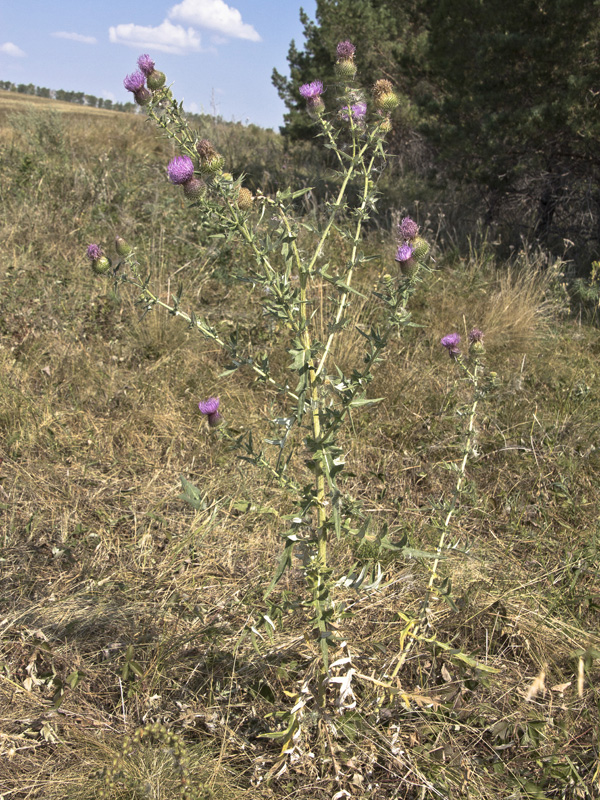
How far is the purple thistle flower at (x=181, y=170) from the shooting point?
58.6 inches

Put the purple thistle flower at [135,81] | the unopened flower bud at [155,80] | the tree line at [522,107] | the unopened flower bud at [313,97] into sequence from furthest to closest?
the tree line at [522,107] → the unopened flower bud at [313,97] → the purple thistle flower at [135,81] → the unopened flower bud at [155,80]

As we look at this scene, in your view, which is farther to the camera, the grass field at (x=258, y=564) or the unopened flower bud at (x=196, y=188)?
the grass field at (x=258, y=564)

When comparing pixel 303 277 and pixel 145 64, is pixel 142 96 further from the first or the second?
pixel 303 277

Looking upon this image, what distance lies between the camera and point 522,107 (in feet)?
17.4

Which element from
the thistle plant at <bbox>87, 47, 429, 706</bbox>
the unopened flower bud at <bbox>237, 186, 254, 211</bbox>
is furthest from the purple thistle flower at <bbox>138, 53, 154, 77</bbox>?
the unopened flower bud at <bbox>237, 186, 254, 211</bbox>

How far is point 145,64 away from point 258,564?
1.72m

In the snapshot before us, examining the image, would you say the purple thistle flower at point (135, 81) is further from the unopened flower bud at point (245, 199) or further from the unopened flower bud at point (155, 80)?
the unopened flower bud at point (245, 199)

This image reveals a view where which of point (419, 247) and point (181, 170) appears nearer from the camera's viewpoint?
point (181, 170)

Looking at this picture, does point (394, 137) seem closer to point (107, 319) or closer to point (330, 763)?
point (107, 319)

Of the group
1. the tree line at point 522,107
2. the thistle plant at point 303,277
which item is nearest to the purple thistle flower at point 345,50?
the thistle plant at point 303,277

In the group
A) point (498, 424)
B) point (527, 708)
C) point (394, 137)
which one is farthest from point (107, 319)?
point (394, 137)

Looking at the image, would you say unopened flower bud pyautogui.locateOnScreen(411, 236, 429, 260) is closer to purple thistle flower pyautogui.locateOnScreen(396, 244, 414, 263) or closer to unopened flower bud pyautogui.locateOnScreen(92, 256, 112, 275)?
purple thistle flower pyautogui.locateOnScreen(396, 244, 414, 263)

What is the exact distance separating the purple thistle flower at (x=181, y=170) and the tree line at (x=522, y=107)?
14.6ft

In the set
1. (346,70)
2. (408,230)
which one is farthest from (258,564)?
(346,70)
